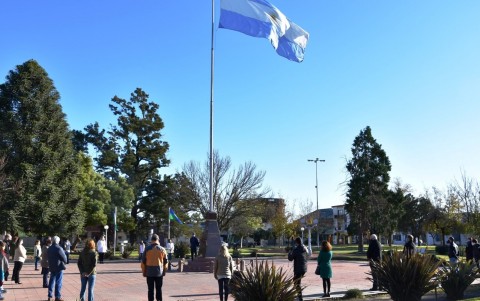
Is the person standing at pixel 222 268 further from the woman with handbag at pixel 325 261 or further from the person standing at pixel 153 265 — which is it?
the woman with handbag at pixel 325 261

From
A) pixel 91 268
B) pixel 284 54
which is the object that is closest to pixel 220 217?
pixel 284 54

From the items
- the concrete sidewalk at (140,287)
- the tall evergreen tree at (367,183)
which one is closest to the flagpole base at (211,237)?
the concrete sidewalk at (140,287)

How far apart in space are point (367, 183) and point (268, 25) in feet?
117

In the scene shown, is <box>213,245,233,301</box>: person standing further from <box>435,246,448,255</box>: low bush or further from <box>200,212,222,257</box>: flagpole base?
<box>435,246,448,255</box>: low bush

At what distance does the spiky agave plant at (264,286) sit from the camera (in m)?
9.40

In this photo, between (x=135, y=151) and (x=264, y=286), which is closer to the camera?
(x=264, y=286)

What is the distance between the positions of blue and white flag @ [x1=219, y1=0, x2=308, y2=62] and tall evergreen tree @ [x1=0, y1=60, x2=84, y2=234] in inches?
1128

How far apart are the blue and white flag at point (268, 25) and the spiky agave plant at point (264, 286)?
10.5m

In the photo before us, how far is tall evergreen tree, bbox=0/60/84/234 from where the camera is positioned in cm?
4256

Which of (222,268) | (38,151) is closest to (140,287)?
(222,268)

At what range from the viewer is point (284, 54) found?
18.5 metres

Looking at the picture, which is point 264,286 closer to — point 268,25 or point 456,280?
point 456,280

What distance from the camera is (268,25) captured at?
18516 mm

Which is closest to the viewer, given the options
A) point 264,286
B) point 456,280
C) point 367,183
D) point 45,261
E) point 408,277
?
point 264,286
